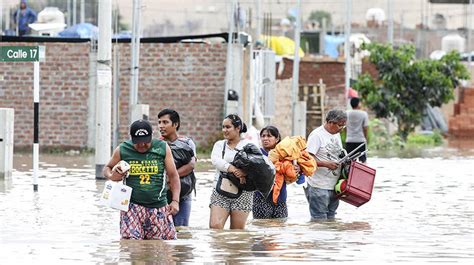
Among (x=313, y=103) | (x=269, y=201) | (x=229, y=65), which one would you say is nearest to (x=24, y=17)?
(x=229, y=65)

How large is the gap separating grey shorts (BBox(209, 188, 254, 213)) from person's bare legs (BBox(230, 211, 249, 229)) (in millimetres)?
40

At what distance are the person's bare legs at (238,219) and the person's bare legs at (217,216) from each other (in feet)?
0.29

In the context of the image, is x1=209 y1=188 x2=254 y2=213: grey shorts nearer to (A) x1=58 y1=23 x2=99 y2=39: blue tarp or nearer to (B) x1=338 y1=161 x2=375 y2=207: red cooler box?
(B) x1=338 y1=161 x2=375 y2=207: red cooler box

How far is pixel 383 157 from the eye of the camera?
34844 mm

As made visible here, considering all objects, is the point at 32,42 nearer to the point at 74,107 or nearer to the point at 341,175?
the point at 74,107

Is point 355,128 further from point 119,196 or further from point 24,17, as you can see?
point 24,17

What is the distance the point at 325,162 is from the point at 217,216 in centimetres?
219

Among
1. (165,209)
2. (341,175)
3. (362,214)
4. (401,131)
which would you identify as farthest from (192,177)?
(401,131)

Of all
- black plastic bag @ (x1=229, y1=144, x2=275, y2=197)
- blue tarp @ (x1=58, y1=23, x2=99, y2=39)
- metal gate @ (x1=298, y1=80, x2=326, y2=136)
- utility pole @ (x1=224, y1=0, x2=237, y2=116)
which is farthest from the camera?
metal gate @ (x1=298, y1=80, x2=326, y2=136)

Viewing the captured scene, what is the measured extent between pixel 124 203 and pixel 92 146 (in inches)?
808

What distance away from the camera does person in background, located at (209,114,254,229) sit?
14.3 metres

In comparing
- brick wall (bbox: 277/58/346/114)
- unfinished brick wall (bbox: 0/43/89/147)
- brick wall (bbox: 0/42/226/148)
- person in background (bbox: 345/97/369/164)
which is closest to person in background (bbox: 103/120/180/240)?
person in background (bbox: 345/97/369/164)

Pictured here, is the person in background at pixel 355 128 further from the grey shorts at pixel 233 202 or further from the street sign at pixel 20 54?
the grey shorts at pixel 233 202

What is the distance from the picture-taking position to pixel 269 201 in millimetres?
16516
